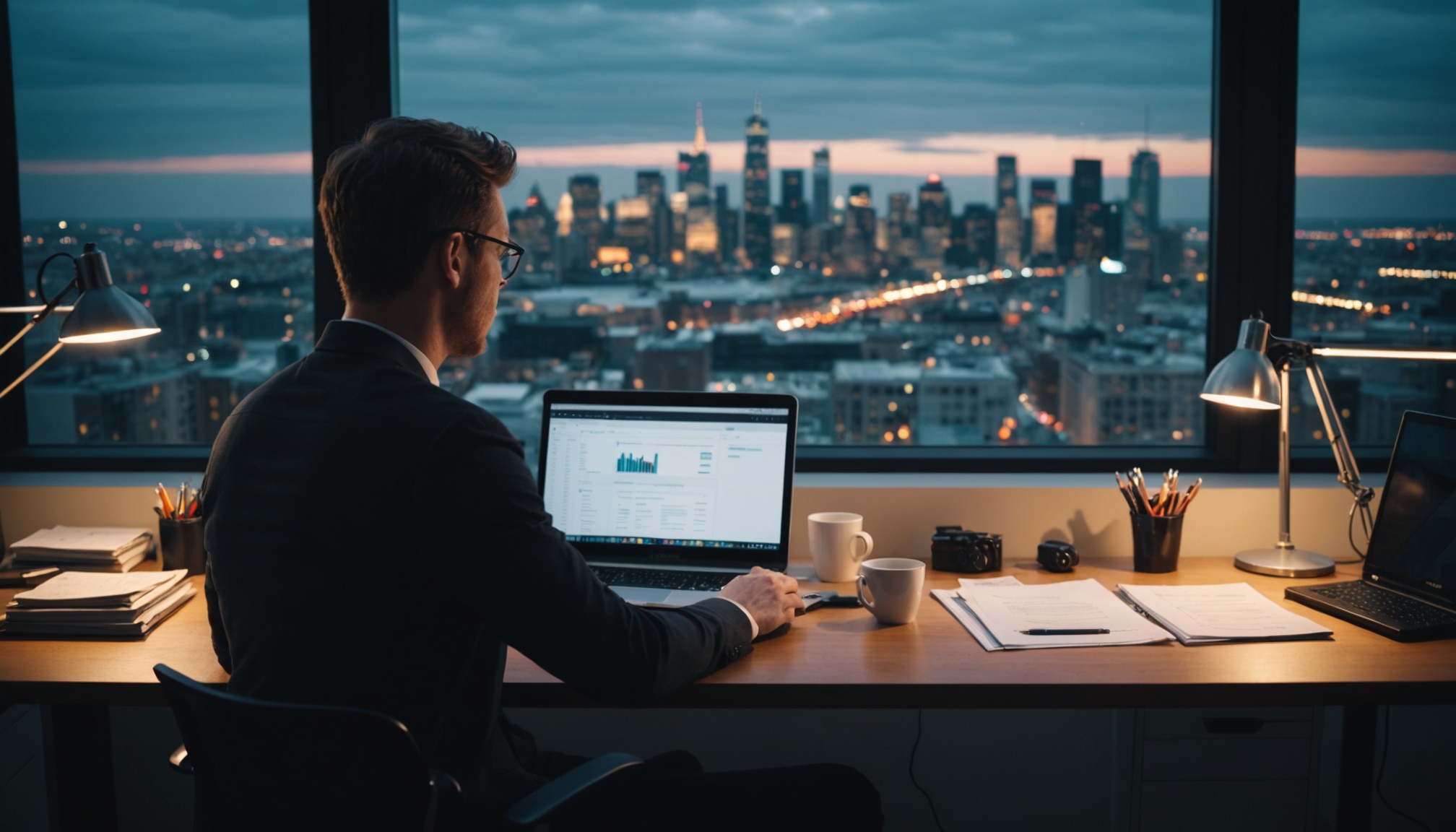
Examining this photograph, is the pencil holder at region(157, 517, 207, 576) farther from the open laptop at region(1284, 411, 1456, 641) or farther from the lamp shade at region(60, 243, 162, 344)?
the open laptop at region(1284, 411, 1456, 641)


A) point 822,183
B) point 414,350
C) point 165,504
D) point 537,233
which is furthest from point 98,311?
point 822,183

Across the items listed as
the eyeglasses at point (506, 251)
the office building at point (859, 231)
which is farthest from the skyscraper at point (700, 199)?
the eyeglasses at point (506, 251)

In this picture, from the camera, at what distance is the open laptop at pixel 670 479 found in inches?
75.6

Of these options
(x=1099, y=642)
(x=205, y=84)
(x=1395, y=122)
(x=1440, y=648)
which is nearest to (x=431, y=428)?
(x=1099, y=642)

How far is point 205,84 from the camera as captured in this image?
8.18 ft

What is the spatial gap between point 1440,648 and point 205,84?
286 centimetres

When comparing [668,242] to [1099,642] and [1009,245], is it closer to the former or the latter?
[1009,245]

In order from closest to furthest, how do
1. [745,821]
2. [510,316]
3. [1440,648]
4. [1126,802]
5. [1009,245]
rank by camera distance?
1. [745,821]
2. [1440,648]
3. [1126,802]
4. [1009,245]
5. [510,316]

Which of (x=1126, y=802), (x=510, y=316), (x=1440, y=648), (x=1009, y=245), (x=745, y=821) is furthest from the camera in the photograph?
(x=510, y=316)

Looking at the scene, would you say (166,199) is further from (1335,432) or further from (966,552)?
(1335,432)

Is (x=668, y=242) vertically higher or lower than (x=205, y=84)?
lower

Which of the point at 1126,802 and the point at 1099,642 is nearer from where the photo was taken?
the point at 1099,642

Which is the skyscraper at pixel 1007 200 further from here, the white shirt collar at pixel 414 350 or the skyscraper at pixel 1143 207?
the white shirt collar at pixel 414 350

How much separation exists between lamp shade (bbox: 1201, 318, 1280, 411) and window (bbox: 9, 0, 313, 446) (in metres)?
2.04
